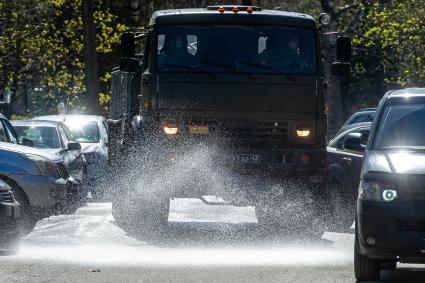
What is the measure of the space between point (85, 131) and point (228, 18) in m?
11.7

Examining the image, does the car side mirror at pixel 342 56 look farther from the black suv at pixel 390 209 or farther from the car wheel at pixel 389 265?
the black suv at pixel 390 209

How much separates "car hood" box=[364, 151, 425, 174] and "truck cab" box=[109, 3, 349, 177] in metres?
4.74

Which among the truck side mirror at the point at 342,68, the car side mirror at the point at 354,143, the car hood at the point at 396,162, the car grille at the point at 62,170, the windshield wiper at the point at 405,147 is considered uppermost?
the truck side mirror at the point at 342,68

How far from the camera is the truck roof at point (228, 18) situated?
16.9m

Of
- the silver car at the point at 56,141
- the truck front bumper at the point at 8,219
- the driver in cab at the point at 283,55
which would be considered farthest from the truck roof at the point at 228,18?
the silver car at the point at 56,141

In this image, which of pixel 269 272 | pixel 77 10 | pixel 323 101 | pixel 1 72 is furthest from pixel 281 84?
pixel 77 10

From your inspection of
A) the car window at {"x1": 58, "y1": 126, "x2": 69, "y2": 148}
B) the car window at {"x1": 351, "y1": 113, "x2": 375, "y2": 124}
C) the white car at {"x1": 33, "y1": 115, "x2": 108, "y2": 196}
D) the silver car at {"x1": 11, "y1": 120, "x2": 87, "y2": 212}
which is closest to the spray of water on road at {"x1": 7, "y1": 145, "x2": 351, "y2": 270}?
the silver car at {"x1": 11, "y1": 120, "x2": 87, "y2": 212}

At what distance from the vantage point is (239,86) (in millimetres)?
16656

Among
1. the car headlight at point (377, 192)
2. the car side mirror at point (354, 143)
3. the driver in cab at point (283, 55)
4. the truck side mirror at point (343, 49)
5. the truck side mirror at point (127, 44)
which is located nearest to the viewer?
the car headlight at point (377, 192)

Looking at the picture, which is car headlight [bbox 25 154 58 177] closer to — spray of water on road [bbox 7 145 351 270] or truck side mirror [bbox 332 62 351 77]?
spray of water on road [bbox 7 145 351 270]

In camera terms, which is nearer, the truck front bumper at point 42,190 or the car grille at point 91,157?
the truck front bumper at point 42,190

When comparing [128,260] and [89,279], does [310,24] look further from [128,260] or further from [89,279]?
[89,279]

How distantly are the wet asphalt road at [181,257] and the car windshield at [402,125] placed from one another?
1.23m

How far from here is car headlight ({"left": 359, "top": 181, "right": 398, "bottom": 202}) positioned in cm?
1102
